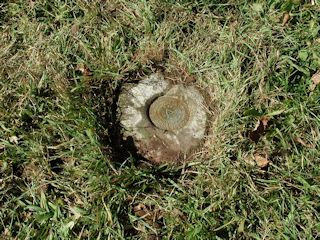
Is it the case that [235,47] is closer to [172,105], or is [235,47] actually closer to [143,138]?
[172,105]

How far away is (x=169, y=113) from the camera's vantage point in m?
3.14

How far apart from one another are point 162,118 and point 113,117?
0.30 m

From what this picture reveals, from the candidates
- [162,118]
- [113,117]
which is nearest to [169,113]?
[162,118]

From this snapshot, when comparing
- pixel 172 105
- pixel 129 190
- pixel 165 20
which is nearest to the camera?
pixel 129 190

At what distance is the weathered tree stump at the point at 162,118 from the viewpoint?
10.1ft

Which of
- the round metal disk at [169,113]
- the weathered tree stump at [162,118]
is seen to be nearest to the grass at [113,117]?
the weathered tree stump at [162,118]

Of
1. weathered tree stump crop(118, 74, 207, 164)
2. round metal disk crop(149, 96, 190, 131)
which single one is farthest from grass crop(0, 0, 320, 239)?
round metal disk crop(149, 96, 190, 131)

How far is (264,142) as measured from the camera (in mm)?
3062

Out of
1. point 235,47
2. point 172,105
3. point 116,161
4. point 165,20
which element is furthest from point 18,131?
point 235,47

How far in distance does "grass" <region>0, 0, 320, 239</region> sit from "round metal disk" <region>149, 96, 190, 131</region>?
183 millimetres

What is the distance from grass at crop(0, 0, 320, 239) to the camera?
2.86 metres

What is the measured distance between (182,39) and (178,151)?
2.51ft

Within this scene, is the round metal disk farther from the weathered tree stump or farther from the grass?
the grass

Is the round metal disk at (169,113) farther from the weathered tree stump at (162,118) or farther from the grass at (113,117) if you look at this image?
the grass at (113,117)
